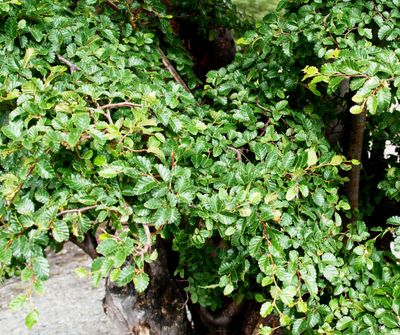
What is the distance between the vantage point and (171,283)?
2.42m

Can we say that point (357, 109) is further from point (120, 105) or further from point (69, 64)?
point (69, 64)

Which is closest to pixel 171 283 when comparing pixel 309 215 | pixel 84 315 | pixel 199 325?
pixel 199 325

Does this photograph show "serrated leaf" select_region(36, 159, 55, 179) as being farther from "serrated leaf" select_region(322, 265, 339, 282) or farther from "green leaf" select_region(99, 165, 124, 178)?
"serrated leaf" select_region(322, 265, 339, 282)

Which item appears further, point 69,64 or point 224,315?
point 224,315

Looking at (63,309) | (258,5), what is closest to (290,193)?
(258,5)

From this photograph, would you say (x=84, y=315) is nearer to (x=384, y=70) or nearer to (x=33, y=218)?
(x=33, y=218)

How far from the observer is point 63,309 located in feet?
13.9

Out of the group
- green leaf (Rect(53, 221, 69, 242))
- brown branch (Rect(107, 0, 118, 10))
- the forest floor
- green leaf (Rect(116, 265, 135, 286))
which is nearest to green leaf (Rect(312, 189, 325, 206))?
green leaf (Rect(116, 265, 135, 286))

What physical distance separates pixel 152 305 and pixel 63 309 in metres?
2.20

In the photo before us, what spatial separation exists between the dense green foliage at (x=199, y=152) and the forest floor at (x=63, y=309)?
100 inches

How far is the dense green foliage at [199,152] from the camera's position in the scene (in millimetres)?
1256

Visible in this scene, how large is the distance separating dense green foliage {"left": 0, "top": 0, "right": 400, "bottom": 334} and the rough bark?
2.45 ft

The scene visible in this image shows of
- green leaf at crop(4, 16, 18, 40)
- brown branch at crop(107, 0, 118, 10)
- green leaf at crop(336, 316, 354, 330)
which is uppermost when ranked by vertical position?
green leaf at crop(4, 16, 18, 40)

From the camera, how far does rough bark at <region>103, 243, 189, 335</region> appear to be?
2316mm
